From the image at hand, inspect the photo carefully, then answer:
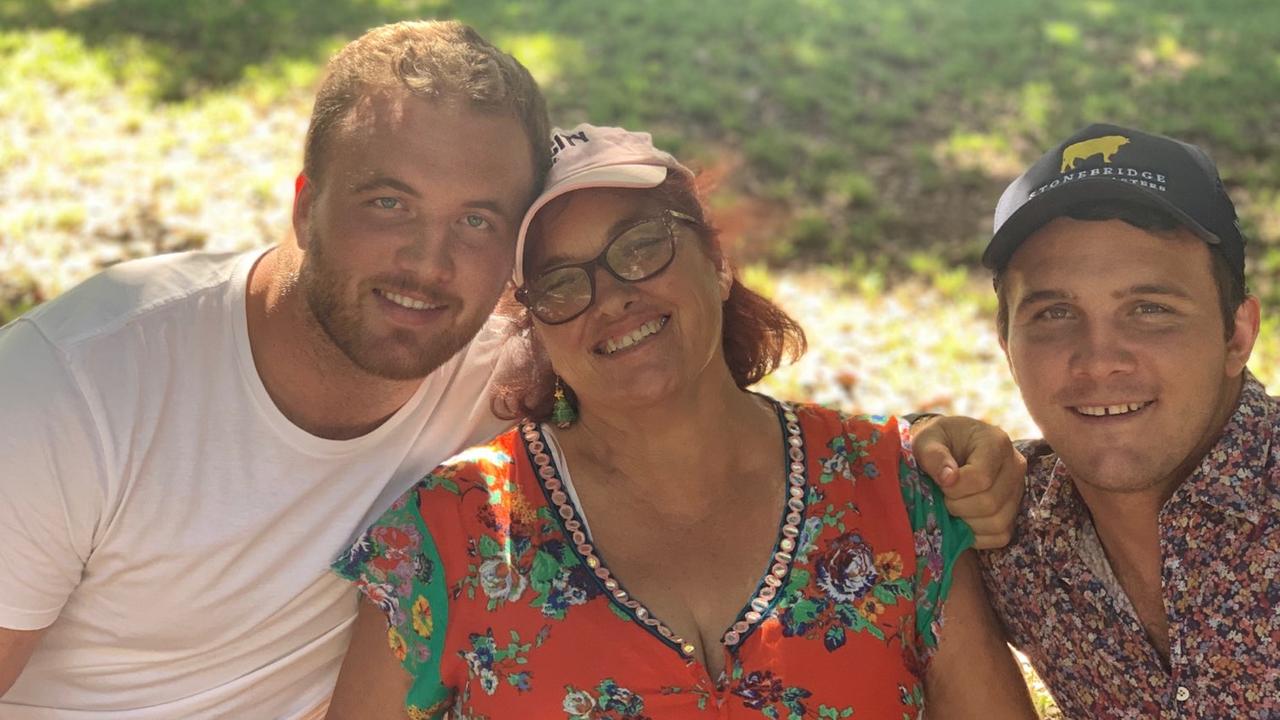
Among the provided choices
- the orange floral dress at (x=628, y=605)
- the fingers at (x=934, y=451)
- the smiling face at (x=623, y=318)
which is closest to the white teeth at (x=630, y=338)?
the smiling face at (x=623, y=318)

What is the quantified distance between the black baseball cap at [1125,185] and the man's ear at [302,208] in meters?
1.66

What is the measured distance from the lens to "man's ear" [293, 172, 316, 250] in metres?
3.16

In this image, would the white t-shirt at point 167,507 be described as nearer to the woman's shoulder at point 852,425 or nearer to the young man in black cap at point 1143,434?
the woman's shoulder at point 852,425

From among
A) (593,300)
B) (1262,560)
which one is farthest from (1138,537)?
(593,300)

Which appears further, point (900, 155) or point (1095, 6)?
point (1095, 6)

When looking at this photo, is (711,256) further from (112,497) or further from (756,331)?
(112,497)

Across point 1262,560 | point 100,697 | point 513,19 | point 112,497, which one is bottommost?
point 100,697

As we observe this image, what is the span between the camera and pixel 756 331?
130 inches

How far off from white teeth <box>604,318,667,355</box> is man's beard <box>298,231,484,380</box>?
40cm

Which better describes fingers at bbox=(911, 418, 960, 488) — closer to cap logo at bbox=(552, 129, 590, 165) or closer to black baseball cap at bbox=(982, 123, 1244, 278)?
black baseball cap at bbox=(982, 123, 1244, 278)

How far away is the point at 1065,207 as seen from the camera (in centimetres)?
276

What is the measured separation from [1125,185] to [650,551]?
4.35 ft

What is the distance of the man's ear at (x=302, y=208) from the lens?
3162 mm

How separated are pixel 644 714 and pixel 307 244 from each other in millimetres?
1394
